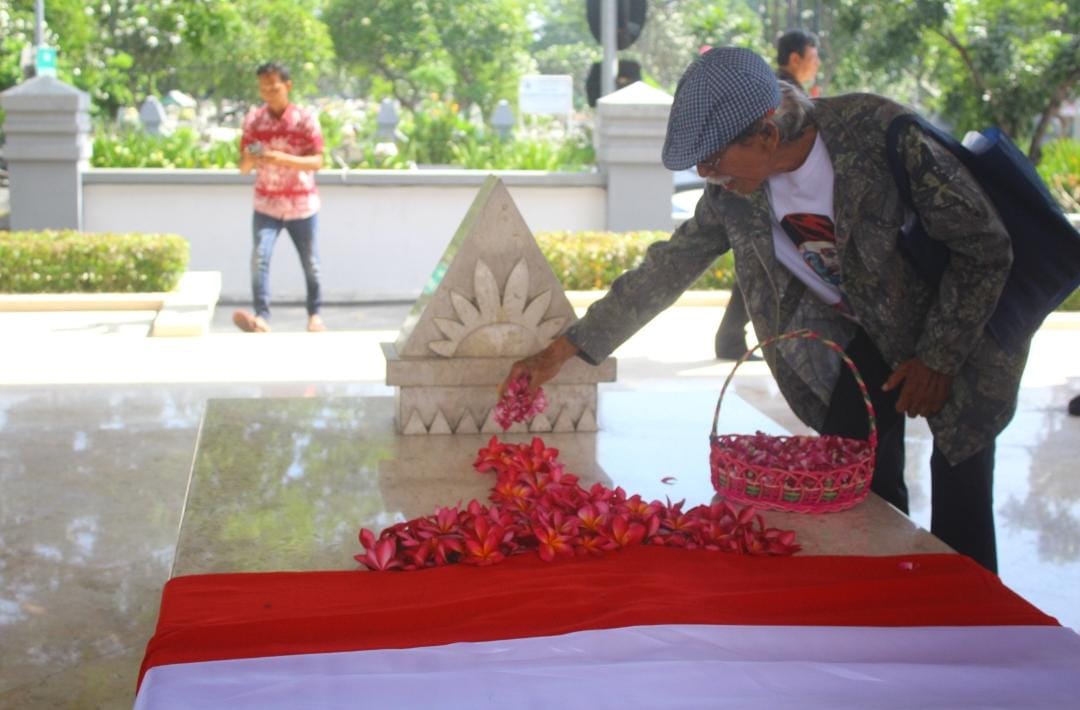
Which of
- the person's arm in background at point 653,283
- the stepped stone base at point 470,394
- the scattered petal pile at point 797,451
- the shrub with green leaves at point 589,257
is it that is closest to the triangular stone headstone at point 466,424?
the stepped stone base at point 470,394

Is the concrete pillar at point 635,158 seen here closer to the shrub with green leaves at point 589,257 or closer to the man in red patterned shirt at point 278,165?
the shrub with green leaves at point 589,257

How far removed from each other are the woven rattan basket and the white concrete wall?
8136 mm

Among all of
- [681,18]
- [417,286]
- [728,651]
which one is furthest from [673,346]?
[681,18]

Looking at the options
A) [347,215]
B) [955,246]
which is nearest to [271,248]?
[347,215]

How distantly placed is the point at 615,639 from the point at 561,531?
481mm

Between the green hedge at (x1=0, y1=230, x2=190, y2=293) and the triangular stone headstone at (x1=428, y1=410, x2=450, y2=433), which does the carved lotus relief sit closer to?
the triangular stone headstone at (x1=428, y1=410, x2=450, y2=433)

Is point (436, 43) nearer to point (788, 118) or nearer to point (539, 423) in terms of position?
point (539, 423)

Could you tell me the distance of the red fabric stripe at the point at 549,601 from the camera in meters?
2.16

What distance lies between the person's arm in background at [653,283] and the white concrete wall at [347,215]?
25.1 feet

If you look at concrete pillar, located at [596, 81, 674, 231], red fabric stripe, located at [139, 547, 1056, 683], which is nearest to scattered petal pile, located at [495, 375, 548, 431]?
red fabric stripe, located at [139, 547, 1056, 683]

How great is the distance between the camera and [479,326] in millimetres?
3492

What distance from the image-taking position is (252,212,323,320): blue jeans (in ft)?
26.7

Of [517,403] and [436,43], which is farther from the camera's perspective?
[436,43]

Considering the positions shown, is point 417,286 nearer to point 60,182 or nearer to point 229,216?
point 229,216
